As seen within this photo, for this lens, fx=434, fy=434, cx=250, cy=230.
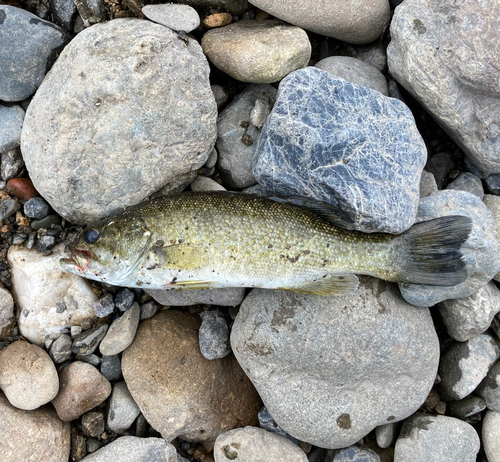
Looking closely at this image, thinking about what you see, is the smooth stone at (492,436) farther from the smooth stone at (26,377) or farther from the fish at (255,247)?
the smooth stone at (26,377)

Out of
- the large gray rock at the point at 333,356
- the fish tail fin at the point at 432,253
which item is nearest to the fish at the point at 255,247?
the fish tail fin at the point at 432,253

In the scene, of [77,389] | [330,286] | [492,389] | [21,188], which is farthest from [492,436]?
[21,188]

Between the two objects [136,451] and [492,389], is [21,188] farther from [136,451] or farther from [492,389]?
[492,389]

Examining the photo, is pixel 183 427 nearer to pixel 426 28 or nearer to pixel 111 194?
pixel 111 194

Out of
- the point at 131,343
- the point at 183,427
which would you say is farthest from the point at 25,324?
the point at 183,427

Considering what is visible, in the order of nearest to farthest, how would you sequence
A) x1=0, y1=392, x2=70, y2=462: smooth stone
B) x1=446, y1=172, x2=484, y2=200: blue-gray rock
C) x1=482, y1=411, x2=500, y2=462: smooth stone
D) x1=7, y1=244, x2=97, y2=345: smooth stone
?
x1=0, y1=392, x2=70, y2=462: smooth stone
x1=7, y1=244, x2=97, y2=345: smooth stone
x1=482, y1=411, x2=500, y2=462: smooth stone
x1=446, y1=172, x2=484, y2=200: blue-gray rock

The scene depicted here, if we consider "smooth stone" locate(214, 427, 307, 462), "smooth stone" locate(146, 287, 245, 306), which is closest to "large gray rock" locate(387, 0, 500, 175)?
"smooth stone" locate(146, 287, 245, 306)

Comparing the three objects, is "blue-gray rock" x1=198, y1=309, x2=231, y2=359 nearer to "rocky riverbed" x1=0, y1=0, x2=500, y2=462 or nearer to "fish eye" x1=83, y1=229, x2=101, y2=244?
"rocky riverbed" x1=0, y1=0, x2=500, y2=462
